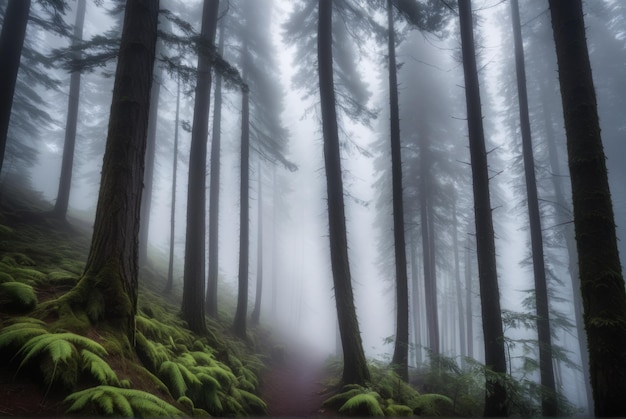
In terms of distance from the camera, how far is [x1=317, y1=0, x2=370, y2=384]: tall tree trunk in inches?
299

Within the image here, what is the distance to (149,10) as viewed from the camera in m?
5.65

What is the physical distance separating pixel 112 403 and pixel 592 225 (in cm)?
586

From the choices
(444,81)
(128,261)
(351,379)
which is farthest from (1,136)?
(444,81)

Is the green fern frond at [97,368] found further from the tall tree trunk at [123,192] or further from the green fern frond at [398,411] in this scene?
the green fern frond at [398,411]

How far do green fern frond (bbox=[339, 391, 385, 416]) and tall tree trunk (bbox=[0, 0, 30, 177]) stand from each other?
35.9 feet

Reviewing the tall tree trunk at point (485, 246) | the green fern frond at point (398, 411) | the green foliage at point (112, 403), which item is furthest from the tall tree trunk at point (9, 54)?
the tall tree trunk at point (485, 246)

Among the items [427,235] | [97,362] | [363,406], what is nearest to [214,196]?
[427,235]

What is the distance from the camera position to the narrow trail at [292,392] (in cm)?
709

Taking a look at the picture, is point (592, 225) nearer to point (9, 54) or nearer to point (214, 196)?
point (214, 196)

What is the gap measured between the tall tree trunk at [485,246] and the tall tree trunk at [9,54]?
12.5 metres

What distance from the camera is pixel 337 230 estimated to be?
8227 mm

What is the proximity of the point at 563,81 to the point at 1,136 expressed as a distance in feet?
43.4

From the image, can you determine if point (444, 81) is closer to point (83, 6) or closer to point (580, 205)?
point (580, 205)

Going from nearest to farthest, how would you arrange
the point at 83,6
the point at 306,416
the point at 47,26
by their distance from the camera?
the point at 306,416 < the point at 47,26 < the point at 83,6
